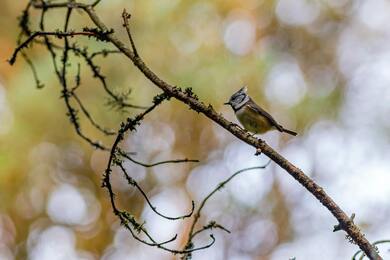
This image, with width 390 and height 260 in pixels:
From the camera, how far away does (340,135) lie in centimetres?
444

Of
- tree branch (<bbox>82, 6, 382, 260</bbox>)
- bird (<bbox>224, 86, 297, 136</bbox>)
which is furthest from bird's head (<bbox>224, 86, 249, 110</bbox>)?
tree branch (<bbox>82, 6, 382, 260</bbox>)

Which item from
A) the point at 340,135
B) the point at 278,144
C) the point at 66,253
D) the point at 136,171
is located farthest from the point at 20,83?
the point at 340,135

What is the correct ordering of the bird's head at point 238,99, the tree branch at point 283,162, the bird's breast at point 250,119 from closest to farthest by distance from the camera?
the tree branch at point 283,162 → the bird's head at point 238,99 → the bird's breast at point 250,119

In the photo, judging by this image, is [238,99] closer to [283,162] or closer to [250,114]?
[250,114]

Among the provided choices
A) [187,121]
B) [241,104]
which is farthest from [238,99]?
[187,121]

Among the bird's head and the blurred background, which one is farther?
the blurred background

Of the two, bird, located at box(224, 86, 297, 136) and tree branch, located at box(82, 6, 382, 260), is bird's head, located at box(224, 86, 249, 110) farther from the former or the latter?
tree branch, located at box(82, 6, 382, 260)

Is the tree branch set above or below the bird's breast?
below

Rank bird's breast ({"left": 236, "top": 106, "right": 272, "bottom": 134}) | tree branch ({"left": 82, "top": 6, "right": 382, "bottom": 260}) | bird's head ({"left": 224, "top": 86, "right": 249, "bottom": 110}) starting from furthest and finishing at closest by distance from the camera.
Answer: bird's breast ({"left": 236, "top": 106, "right": 272, "bottom": 134})
bird's head ({"left": 224, "top": 86, "right": 249, "bottom": 110})
tree branch ({"left": 82, "top": 6, "right": 382, "bottom": 260})

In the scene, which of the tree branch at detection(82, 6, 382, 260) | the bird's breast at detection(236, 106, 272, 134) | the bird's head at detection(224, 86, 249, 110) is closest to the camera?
the tree branch at detection(82, 6, 382, 260)

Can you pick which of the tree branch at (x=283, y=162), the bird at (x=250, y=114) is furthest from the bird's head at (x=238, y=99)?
the tree branch at (x=283, y=162)

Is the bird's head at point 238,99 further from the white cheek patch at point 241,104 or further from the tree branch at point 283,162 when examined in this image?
the tree branch at point 283,162

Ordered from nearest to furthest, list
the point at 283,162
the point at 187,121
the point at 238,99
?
the point at 283,162, the point at 238,99, the point at 187,121

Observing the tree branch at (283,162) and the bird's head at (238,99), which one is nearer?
the tree branch at (283,162)
